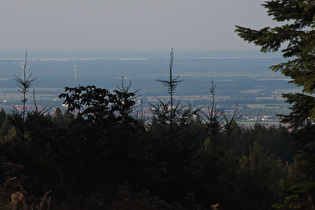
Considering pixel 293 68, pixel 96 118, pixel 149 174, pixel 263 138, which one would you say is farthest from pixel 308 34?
pixel 263 138

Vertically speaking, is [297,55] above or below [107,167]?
above

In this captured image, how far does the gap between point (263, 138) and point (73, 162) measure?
234 feet

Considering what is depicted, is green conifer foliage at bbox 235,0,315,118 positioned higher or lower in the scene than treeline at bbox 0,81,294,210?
higher

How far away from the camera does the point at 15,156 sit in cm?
1736

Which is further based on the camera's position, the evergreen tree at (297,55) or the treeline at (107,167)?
the treeline at (107,167)

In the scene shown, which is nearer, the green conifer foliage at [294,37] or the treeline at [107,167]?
the green conifer foliage at [294,37]

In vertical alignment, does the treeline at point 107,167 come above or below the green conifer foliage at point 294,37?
below

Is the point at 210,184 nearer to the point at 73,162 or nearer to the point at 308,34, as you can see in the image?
the point at 73,162

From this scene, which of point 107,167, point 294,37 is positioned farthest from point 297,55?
point 107,167

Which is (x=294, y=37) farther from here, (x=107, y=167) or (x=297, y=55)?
(x=107, y=167)

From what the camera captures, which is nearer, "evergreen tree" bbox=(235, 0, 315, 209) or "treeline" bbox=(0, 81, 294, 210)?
"evergreen tree" bbox=(235, 0, 315, 209)

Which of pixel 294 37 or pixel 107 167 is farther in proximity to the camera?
pixel 107 167

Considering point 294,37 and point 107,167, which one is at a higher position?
point 294,37

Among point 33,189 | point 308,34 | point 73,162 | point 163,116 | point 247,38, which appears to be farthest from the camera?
point 163,116
